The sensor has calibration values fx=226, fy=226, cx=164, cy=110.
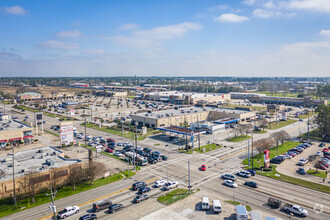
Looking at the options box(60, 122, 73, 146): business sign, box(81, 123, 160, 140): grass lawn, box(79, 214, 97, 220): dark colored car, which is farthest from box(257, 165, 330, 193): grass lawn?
box(60, 122, 73, 146): business sign

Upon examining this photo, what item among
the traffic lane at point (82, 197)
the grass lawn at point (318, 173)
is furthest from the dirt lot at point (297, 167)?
the traffic lane at point (82, 197)

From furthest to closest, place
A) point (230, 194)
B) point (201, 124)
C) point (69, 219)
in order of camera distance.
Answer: point (201, 124) → point (230, 194) → point (69, 219)

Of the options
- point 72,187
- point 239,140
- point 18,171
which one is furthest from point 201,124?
point 18,171

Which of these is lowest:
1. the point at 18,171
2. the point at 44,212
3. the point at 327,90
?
the point at 44,212

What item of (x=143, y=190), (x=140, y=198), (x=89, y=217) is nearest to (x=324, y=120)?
(x=143, y=190)

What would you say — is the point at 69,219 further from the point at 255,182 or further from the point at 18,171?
the point at 255,182

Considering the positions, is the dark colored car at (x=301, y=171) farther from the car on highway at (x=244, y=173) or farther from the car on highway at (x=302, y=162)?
the car on highway at (x=244, y=173)

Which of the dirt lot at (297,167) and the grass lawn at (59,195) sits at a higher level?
the dirt lot at (297,167)
